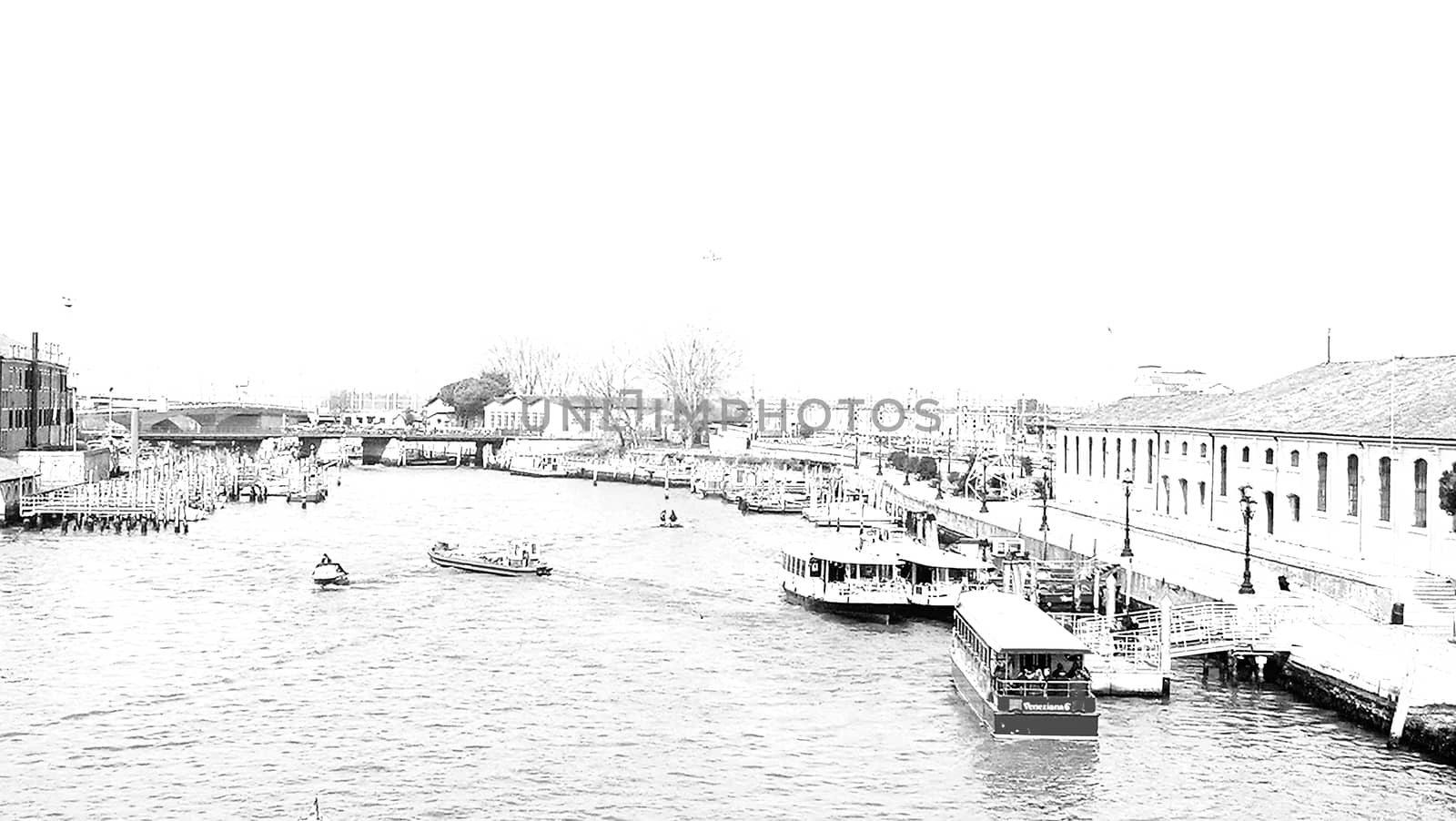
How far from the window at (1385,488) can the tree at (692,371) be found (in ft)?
358

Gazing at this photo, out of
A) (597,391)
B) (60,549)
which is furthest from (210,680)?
(597,391)

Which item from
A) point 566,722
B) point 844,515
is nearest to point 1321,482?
point 566,722

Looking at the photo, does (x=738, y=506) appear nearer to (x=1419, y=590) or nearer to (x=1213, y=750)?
(x=1419, y=590)

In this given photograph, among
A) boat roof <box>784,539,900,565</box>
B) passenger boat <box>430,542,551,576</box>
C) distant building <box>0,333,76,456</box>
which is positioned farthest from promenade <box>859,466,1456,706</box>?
distant building <box>0,333,76,456</box>

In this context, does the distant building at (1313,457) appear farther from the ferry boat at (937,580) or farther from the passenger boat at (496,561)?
the passenger boat at (496,561)

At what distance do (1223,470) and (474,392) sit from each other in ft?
438

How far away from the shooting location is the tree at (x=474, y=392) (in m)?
177

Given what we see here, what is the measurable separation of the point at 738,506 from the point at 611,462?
44229 millimetres

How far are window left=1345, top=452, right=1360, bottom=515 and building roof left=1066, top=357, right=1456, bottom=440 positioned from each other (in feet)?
2.53

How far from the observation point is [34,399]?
8875 centimetres

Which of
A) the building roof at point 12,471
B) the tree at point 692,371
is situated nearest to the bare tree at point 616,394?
the tree at point 692,371

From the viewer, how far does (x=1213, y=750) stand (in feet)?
87.3

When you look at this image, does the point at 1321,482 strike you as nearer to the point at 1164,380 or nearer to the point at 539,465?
the point at 1164,380

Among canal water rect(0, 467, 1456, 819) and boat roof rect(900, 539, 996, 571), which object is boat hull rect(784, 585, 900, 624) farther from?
boat roof rect(900, 539, 996, 571)
